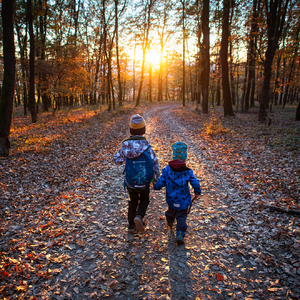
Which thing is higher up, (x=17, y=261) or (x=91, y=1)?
(x=91, y=1)

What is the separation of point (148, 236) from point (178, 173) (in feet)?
5.31

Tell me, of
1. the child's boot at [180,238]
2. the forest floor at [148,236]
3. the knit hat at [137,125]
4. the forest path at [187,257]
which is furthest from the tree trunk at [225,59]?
the child's boot at [180,238]

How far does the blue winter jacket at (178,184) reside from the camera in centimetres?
363

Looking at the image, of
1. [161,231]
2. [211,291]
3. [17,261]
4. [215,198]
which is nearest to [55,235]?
[17,261]

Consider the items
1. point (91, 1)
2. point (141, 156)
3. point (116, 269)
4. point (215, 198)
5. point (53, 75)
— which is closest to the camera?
point (116, 269)

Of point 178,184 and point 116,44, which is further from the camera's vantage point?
point 116,44

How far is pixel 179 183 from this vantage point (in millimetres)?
3639

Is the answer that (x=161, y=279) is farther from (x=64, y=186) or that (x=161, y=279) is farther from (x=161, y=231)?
(x=64, y=186)

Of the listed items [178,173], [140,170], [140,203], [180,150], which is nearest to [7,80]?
[140,170]

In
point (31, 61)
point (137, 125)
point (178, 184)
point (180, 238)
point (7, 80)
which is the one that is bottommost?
point (180, 238)

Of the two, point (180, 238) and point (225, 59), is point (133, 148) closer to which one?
point (180, 238)

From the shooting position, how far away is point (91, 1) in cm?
2191

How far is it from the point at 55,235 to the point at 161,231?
238 centimetres

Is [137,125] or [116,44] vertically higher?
[116,44]
